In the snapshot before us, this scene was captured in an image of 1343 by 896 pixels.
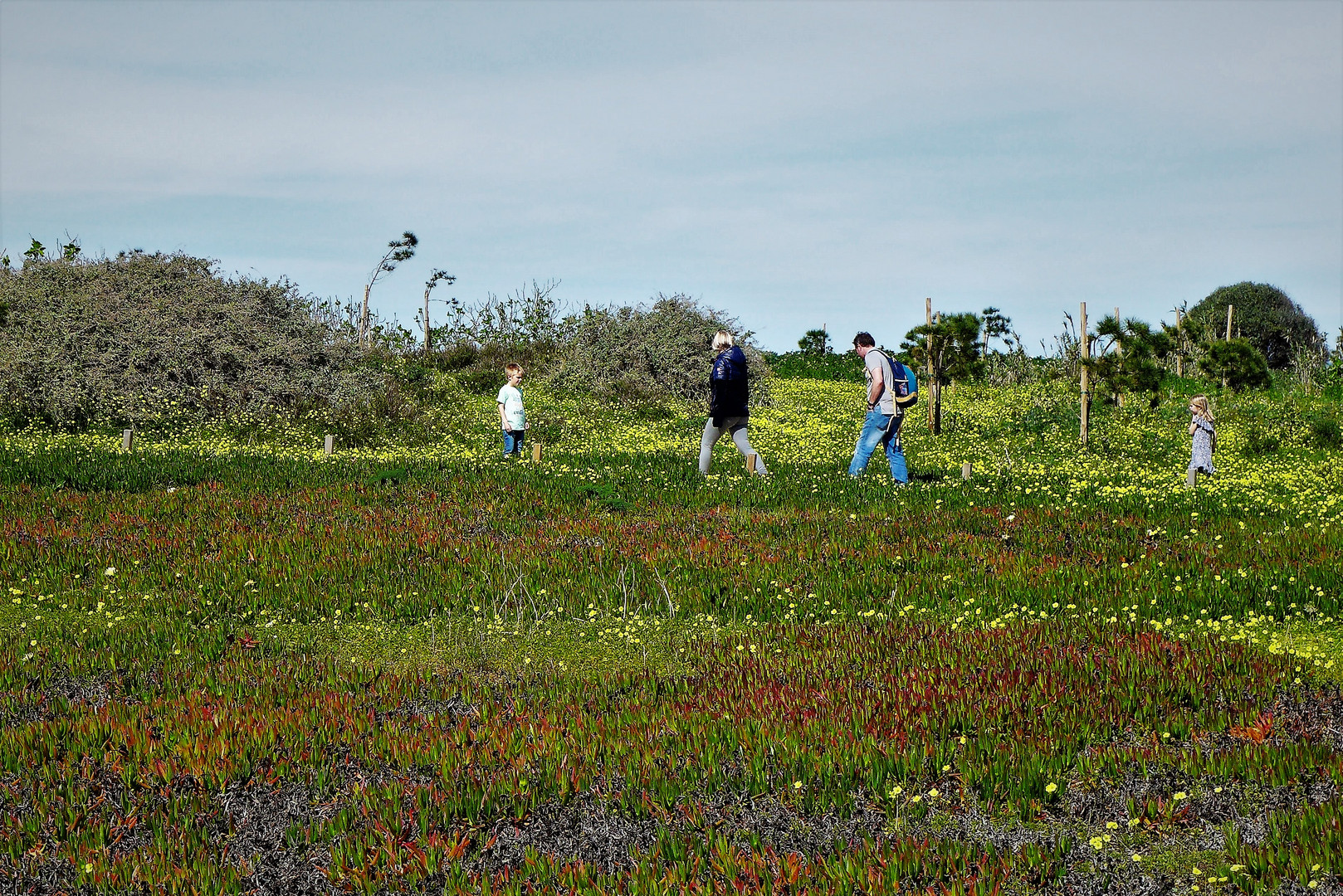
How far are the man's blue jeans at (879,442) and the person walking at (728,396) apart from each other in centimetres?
137

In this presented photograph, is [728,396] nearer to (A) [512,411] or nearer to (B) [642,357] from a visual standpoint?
(A) [512,411]

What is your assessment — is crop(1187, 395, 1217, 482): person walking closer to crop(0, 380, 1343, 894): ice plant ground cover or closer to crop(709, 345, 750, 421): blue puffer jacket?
crop(0, 380, 1343, 894): ice plant ground cover

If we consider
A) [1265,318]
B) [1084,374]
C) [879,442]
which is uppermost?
[1265,318]

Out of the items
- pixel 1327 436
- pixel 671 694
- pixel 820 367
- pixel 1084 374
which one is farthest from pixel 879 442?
pixel 820 367

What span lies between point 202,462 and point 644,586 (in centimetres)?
1003

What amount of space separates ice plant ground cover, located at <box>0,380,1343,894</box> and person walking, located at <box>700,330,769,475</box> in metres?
2.40

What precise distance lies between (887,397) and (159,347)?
17.3 m

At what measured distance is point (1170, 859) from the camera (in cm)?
393

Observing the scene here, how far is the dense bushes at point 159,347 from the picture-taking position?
904 inches

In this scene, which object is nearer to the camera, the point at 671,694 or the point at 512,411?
the point at 671,694

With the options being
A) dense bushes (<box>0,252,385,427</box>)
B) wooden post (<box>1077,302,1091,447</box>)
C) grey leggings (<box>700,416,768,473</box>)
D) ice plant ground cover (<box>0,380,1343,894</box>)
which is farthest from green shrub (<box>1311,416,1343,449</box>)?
dense bushes (<box>0,252,385,427</box>)

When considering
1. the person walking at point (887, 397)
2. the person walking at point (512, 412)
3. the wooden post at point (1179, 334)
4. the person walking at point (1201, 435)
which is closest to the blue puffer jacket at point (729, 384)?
the person walking at point (887, 397)

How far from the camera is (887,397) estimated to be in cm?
1464

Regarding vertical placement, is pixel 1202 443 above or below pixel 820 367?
below
